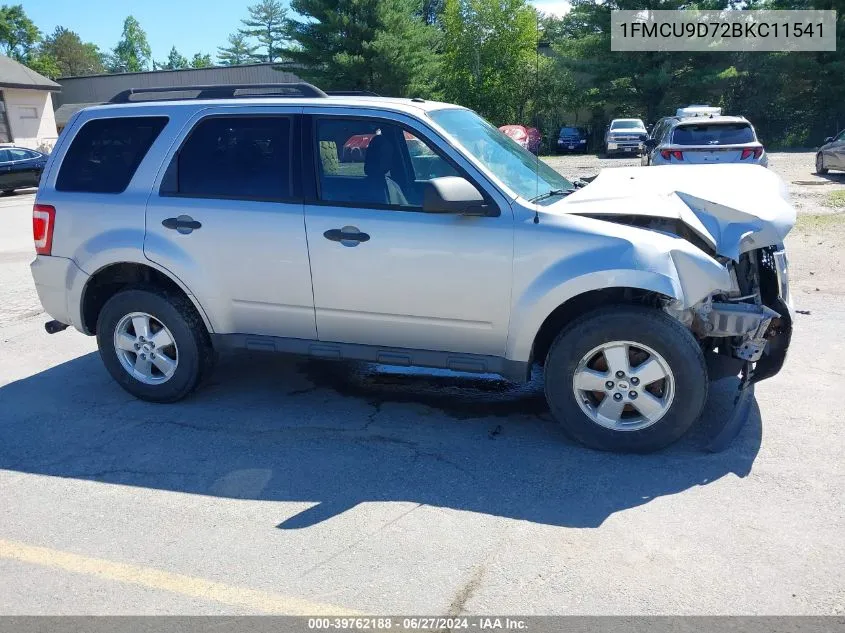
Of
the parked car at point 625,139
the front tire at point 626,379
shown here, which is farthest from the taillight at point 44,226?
the parked car at point 625,139

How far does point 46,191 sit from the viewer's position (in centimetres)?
554

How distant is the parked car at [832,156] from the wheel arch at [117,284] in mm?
18844

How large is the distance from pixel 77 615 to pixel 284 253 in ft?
8.07

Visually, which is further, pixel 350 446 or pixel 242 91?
pixel 242 91

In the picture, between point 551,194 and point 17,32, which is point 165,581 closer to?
point 551,194

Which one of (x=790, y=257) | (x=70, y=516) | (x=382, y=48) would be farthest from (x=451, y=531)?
(x=382, y=48)

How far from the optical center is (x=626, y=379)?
443 centimetres

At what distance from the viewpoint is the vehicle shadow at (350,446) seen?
13.5ft

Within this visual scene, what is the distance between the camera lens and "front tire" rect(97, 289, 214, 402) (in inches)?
210

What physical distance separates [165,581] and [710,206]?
139 inches

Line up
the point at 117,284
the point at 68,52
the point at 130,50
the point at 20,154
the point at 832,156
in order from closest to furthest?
the point at 117,284 → the point at 832,156 → the point at 20,154 → the point at 68,52 → the point at 130,50

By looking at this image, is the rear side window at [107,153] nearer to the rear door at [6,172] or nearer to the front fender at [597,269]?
the front fender at [597,269]

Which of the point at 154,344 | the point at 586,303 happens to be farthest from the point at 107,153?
the point at 586,303

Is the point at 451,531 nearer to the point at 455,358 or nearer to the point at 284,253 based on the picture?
the point at 455,358
